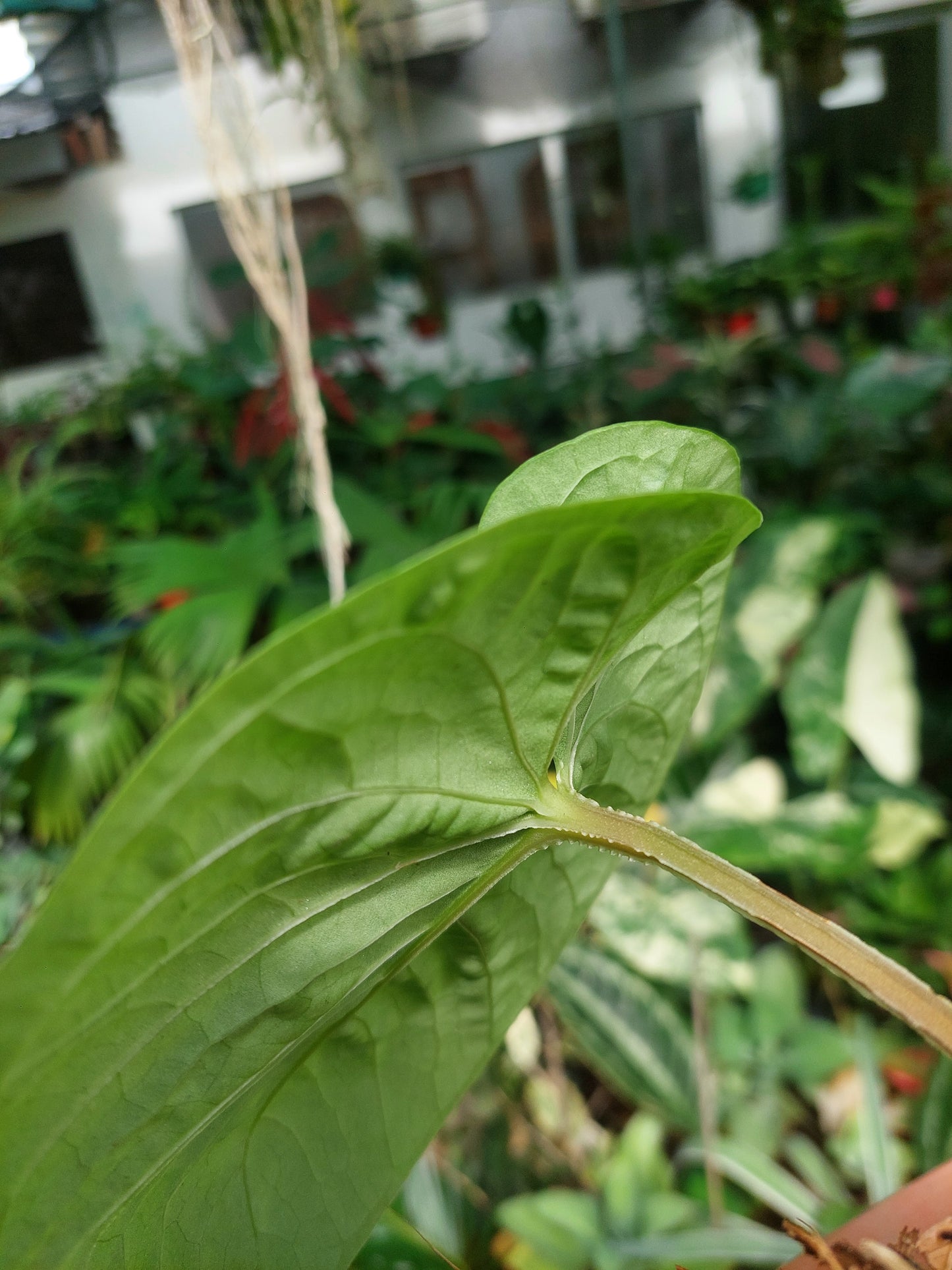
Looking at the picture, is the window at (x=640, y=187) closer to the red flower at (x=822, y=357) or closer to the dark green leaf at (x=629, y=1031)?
the red flower at (x=822, y=357)

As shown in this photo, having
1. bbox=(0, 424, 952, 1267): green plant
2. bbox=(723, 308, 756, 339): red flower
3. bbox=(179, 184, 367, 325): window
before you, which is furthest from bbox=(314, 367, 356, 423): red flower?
bbox=(0, 424, 952, 1267): green plant

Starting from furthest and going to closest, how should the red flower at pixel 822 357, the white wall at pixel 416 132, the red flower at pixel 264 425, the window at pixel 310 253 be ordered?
1. the red flower at pixel 822 357
2. the window at pixel 310 253
3. the white wall at pixel 416 132
4. the red flower at pixel 264 425

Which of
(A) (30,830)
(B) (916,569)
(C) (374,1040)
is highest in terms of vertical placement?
(C) (374,1040)

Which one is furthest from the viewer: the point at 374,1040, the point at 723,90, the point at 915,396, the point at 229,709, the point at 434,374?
the point at 434,374

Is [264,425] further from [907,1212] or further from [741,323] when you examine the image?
[907,1212]

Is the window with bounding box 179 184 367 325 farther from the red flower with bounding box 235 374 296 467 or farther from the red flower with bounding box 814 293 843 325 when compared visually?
the red flower with bounding box 814 293 843 325

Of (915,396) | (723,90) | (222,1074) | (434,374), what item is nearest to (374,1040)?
(222,1074)

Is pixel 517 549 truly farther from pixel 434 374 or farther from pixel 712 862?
pixel 434 374

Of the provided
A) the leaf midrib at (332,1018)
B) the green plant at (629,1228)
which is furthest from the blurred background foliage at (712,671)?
the leaf midrib at (332,1018)
